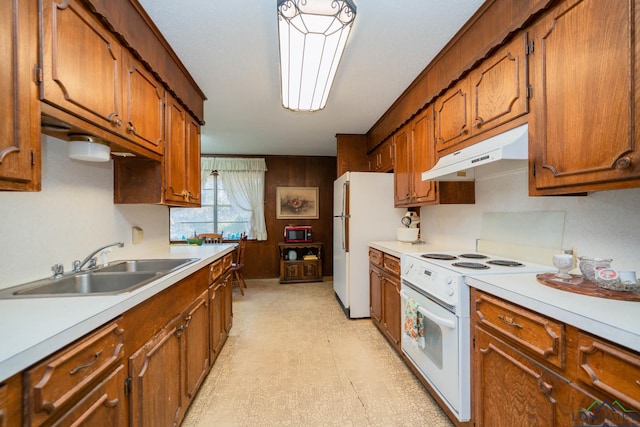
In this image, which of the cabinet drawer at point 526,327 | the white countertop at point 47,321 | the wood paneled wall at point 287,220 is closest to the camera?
the white countertop at point 47,321

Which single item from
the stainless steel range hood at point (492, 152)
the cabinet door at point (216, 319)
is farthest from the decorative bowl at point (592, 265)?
the cabinet door at point (216, 319)

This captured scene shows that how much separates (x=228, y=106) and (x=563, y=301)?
3.13 meters

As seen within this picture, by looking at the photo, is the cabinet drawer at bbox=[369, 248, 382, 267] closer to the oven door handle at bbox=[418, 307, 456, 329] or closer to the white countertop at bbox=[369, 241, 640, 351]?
the oven door handle at bbox=[418, 307, 456, 329]

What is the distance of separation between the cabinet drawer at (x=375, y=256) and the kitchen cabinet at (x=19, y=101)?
8.13ft

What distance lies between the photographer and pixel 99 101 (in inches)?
49.8

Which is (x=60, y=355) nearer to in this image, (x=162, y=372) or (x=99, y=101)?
(x=162, y=372)

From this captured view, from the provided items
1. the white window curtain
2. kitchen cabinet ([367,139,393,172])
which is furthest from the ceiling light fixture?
the white window curtain

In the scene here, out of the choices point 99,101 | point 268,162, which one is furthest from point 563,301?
point 268,162

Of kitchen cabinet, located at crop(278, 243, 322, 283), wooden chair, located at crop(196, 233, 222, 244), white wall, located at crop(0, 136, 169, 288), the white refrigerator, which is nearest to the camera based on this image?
white wall, located at crop(0, 136, 169, 288)

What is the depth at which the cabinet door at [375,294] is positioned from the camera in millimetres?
2750

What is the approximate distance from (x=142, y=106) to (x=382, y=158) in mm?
2572

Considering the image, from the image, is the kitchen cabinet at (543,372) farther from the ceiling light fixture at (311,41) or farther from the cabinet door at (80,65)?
the cabinet door at (80,65)

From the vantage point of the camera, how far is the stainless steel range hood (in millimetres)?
1360

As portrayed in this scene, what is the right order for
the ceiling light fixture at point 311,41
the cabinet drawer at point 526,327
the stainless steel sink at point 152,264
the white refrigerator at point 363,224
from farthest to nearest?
the white refrigerator at point 363,224
the stainless steel sink at point 152,264
the ceiling light fixture at point 311,41
the cabinet drawer at point 526,327
